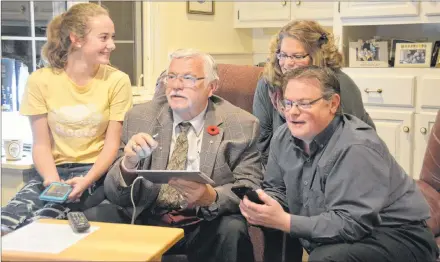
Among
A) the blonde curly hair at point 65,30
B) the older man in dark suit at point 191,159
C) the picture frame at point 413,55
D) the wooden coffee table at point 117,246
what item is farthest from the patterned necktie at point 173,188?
the picture frame at point 413,55

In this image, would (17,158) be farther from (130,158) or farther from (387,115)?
(387,115)

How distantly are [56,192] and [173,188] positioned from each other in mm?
433

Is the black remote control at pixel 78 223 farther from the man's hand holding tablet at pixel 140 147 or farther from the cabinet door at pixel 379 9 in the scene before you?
the cabinet door at pixel 379 9

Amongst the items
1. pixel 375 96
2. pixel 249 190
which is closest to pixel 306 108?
pixel 249 190

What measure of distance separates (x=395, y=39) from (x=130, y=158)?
2243mm

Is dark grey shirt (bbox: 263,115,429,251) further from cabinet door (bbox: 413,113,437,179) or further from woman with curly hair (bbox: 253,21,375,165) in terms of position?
cabinet door (bbox: 413,113,437,179)

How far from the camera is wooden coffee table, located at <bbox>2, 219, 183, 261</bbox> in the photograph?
4.85 feet

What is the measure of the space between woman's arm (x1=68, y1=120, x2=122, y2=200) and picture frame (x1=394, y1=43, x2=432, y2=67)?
6.27 feet

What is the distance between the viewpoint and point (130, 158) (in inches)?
78.2

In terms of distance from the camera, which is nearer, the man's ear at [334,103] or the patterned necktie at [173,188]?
the man's ear at [334,103]

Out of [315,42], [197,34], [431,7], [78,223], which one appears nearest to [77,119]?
[78,223]

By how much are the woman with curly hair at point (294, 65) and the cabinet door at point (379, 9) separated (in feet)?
4.04

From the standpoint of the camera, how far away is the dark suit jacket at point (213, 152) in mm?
2082

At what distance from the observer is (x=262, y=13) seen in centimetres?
421
